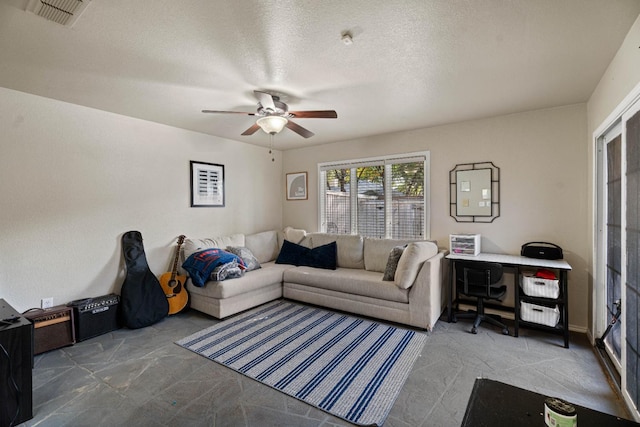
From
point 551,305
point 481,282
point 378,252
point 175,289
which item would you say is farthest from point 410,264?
point 175,289

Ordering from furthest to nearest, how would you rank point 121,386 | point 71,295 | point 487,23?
1. point 71,295
2. point 121,386
3. point 487,23

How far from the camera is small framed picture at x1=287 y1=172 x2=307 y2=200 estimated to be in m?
5.45

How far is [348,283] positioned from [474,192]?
6.57 feet

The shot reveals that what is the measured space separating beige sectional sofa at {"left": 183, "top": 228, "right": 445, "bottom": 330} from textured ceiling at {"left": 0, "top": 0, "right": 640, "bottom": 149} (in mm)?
1768

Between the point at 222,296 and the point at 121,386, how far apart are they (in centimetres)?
131

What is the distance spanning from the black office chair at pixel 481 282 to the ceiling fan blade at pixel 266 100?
8.59 feet

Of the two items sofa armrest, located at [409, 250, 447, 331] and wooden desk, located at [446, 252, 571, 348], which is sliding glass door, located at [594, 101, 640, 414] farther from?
sofa armrest, located at [409, 250, 447, 331]

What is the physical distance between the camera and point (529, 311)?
3.04 metres

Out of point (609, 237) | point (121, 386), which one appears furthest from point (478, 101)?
point (121, 386)

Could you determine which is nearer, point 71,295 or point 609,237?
point 609,237

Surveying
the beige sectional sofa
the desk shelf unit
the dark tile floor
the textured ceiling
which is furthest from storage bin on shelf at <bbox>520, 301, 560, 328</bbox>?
the textured ceiling

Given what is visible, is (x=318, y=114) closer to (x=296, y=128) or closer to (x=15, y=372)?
(x=296, y=128)

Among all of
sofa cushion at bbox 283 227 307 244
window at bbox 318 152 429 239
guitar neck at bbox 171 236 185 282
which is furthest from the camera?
sofa cushion at bbox 283 227 307 244

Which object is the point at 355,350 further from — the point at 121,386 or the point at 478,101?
the point at 478,101
